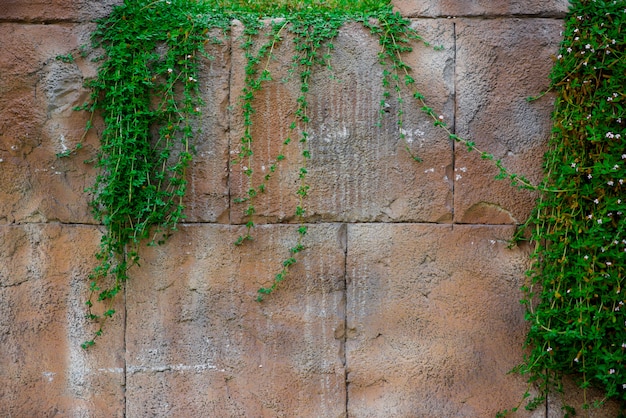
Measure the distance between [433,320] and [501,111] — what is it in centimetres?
120

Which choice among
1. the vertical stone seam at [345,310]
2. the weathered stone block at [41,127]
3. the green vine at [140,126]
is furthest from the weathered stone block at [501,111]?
the weathered stone block at [41,127]

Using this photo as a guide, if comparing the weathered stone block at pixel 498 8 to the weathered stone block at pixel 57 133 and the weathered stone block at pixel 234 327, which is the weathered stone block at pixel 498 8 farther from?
the weathered stone block at pixel 234 327

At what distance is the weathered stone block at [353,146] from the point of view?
325cm

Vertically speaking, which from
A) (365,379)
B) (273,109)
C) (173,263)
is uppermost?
(273,109)

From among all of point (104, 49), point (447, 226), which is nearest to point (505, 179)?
point (447, 226)

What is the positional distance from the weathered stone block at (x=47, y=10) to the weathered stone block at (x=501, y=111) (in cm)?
206

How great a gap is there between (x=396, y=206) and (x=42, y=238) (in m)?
1.94

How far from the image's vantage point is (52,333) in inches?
128

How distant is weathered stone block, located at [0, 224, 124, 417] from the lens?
10.6 ft

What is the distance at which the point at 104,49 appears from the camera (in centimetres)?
323

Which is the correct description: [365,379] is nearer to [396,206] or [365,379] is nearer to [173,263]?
[396,206]

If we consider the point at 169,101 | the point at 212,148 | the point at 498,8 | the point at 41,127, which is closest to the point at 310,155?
the point at 212,148

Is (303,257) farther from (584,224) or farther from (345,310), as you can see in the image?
(584,224)

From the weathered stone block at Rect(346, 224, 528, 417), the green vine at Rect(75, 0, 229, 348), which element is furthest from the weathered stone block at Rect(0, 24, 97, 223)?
the weathered stone block at Rect(346, 224, 528, 417)
